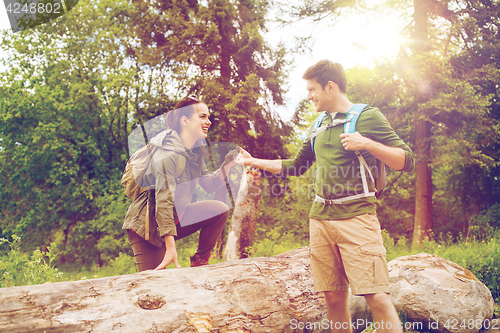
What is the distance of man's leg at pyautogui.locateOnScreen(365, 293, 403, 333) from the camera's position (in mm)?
2043

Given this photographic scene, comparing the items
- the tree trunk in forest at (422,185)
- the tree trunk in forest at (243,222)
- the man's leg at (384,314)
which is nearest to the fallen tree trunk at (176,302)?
the man's leg at (384,314)

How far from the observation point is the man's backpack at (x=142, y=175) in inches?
124

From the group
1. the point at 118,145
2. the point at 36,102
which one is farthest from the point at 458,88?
the point at 36,102

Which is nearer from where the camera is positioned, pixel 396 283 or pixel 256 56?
pixel 396 283

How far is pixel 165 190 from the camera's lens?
2984mm

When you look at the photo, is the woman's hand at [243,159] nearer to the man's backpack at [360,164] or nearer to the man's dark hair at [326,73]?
the man's backpack at [360,164]

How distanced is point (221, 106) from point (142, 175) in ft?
29.9

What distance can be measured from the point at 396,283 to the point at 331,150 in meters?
2.61

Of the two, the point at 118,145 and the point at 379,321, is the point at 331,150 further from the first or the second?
the point at 118,145

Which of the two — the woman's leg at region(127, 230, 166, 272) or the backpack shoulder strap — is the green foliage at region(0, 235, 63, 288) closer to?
the woman's leg at region(127, 230, 166, 272)

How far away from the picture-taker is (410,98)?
1246 cm

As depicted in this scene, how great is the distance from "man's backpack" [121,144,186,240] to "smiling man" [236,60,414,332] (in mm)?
1424

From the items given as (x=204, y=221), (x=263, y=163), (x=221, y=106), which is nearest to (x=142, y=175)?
(x=204, y=221)

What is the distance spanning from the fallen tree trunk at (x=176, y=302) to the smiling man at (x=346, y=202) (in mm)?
694
